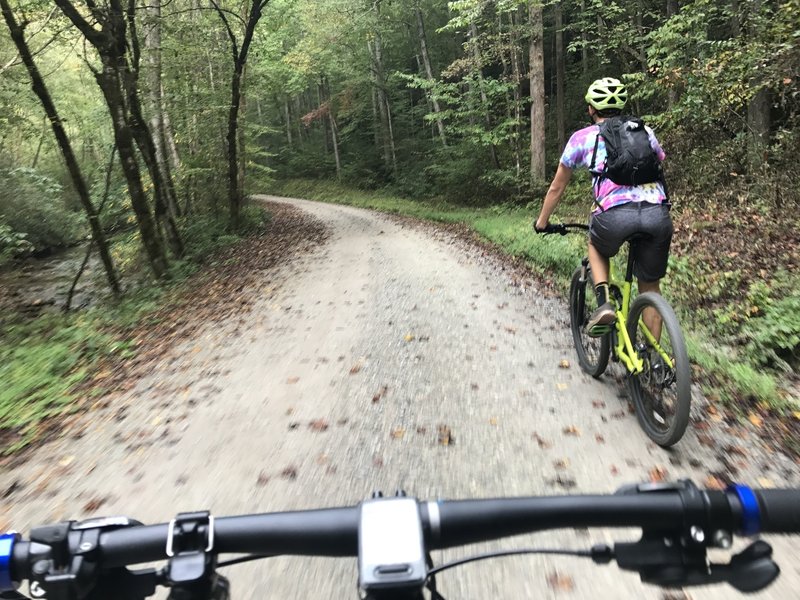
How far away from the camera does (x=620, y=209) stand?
3.92 meters

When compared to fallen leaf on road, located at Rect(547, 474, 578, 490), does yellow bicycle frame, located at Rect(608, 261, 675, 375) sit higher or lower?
higher

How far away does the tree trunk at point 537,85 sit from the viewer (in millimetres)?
16784

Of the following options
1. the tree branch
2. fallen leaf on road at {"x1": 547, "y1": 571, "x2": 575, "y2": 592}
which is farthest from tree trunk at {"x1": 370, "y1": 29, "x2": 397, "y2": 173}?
fallen leaf on road at {"x1": 547, "y1": 571, "x2": 575, "y2": 592}

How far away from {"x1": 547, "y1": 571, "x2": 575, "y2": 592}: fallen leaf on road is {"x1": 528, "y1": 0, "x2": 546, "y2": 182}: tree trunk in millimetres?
16802

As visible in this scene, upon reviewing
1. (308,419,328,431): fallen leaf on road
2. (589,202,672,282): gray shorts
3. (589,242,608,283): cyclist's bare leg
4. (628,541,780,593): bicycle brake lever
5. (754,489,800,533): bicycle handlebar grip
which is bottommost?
(308,419,328,431): fallen leaf on road

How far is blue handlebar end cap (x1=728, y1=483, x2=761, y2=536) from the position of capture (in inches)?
41.7

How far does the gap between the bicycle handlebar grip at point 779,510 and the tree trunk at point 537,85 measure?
689 inches

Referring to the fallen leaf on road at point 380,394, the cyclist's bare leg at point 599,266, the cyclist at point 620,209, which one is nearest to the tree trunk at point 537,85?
the cyclist at point 620,209

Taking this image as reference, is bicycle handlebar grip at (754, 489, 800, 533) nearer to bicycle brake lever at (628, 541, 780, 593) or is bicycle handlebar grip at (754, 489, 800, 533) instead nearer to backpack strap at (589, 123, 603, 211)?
bicycle brake lever at (628, 541, 780, 593)

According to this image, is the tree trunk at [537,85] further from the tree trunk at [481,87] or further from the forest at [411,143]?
the tree trunk at [481,87]

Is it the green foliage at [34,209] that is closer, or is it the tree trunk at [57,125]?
the tree trunk at [57,125]

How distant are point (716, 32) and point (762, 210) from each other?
9718 millimetres

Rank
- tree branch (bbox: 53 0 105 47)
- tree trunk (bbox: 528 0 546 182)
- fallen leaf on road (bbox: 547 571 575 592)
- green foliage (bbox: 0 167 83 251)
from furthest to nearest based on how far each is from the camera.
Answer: green foliage (bbox: 0 167 83 251) → tree trunk (bbox: 528 0 546 182) → tree branch (bbox: 53 0 105 47) → fallen leaf on road (bbox: 547 571 575 592)

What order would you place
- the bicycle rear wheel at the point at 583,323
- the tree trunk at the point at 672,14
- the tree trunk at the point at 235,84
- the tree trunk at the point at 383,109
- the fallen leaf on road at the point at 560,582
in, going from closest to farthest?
1. the fallen leaf on road at the point at 560,582
2. the bicycle rear wheel at the point at 583,323
3. the tree trunk at the point at 672,14
4. the tree trunk at the point at 235,84
5. the tree trunk at the point at 383,109
